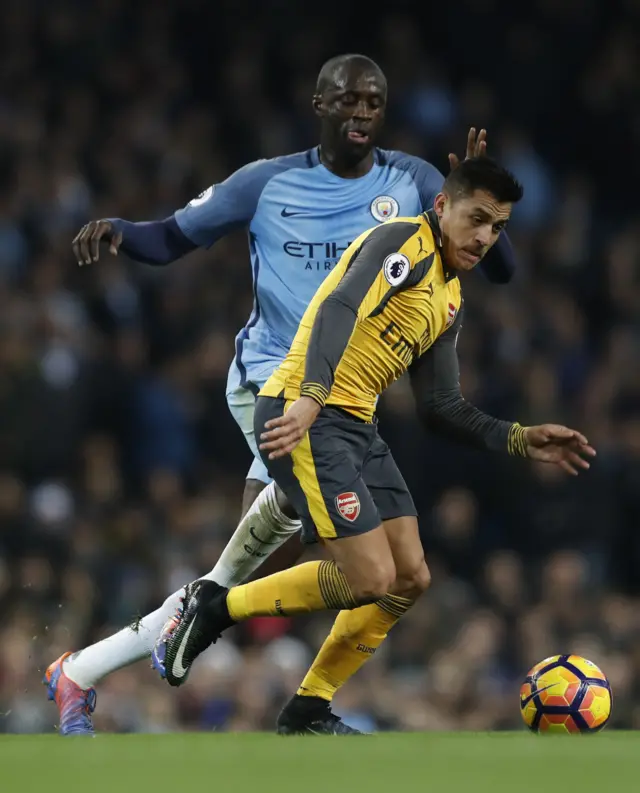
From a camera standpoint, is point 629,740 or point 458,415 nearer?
point 629,740

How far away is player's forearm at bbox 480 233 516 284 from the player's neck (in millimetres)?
613

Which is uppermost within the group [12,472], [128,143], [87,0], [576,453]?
[87,0]

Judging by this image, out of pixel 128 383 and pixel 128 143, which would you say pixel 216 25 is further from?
pixel 128 383

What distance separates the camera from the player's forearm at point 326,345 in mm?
5785

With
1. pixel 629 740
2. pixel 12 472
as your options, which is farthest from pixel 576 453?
pixel 12 472

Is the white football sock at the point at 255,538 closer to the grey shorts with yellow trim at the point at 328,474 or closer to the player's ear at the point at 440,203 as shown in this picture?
the grey shorts with yellow trim at the point at 328,474

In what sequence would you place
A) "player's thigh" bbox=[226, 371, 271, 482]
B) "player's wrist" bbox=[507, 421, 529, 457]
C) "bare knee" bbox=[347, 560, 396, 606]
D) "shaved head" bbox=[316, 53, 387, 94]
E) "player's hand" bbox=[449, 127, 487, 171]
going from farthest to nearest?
"player's thigh" bbox=[226, 371, 271, 482], "shaved head" bbox=[316, 53, 387, 94], "player's hand" bbox=[449, 127, 487, 171], "player's wrist" bbox=[507, 421, 529, 457], "bare knee" bbox=[347, 560, 396, 606]

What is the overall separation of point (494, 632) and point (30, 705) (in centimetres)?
288

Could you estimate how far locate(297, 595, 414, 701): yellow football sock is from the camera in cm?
656

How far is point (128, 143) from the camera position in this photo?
1291 cm

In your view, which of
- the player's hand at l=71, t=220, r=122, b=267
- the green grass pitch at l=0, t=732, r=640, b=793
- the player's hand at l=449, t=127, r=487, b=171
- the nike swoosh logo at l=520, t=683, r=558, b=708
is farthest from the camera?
the player's hand at l=71, t=220, r=122, b=267

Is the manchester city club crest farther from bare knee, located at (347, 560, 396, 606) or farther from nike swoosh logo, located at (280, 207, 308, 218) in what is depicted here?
bare knee, located at (347, 560, 396, 606)

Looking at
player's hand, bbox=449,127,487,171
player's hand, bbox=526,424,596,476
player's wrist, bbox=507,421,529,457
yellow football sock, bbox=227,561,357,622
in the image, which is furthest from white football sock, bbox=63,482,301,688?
player's hand, bbox=449,127,487,171

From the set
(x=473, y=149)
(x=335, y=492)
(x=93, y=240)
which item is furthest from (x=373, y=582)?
(x=93, y=240)
